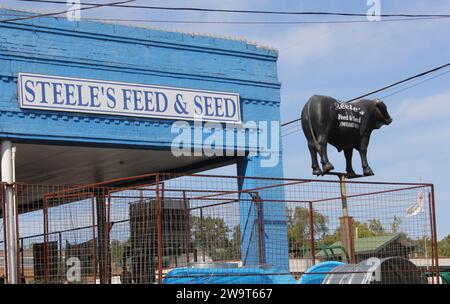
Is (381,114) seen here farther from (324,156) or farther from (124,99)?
(124,99)

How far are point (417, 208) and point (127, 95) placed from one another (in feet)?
25.8

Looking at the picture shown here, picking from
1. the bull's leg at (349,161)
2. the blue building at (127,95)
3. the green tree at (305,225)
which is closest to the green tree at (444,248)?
the blue building at (127,95)

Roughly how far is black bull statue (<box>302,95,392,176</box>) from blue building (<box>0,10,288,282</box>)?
382cm

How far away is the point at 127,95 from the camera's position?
60.3 feet

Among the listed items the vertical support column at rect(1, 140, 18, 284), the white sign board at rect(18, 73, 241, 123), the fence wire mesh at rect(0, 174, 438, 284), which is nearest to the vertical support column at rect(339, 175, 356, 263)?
the fence wire mesh at rect(0, 174, 438, 284)

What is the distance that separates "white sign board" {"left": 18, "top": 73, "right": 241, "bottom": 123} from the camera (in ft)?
56.5

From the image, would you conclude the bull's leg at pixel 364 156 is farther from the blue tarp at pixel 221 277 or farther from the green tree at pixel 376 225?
the blue tarp at pixel 221 277

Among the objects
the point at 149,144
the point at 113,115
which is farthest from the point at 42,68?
the point at 149,144

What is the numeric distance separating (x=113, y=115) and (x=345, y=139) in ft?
21.1

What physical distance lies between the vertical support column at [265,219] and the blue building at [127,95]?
3 centimetres

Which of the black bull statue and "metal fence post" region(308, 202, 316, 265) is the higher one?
the black bull statue

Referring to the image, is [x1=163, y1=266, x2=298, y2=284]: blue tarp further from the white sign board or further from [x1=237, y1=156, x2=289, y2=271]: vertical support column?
the white sign board

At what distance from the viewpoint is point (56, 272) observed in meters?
15.0
